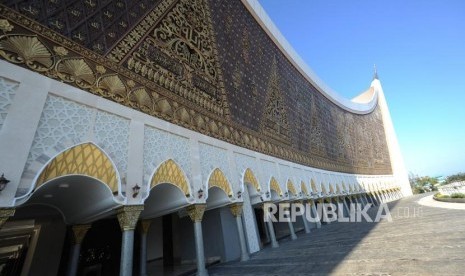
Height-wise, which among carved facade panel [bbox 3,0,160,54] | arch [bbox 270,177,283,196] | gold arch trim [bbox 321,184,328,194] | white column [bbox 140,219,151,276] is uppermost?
carved facade panel [bbox 3,0,160,54]

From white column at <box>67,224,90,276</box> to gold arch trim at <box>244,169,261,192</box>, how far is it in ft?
13.8

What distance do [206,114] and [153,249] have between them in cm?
533

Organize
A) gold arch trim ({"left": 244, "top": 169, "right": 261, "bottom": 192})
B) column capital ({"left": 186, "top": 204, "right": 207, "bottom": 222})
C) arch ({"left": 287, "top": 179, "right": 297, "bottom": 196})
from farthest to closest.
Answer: arch ({"left": 287, "top": 179, "right": 297, "bottom": 196}) → gold arch trim ({"left": 244, "top": 169, "right": 261, "bottom": 192}) → column capital ({"left": 186, "top": 204, "right": 207, "bottom": 222})

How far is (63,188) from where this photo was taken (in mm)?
3818

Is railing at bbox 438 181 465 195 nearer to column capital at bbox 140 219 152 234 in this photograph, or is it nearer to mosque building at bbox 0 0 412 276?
mosque building at bbox 0 0 412 276

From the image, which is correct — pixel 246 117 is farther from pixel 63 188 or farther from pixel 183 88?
pixel 63 188

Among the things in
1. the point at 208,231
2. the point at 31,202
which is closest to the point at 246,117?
the point at 208,231

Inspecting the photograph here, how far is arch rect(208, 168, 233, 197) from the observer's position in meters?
5.87

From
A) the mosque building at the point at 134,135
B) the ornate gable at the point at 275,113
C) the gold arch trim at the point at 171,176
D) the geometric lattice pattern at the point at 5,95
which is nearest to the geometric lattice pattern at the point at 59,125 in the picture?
the mosque building at the point at 134,135

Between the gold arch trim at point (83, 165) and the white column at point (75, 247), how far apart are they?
1.61 meters

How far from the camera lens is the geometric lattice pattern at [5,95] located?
2.79 meters

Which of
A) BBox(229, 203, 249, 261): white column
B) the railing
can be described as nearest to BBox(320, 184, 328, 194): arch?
the railing

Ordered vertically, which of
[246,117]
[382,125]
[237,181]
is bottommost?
[237,181]

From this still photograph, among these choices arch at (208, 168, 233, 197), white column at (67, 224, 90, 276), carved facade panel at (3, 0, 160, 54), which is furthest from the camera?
arch at (208, 168, 233, 197)
